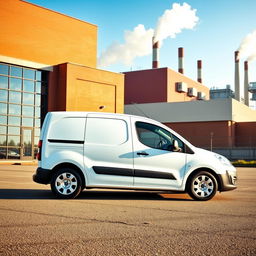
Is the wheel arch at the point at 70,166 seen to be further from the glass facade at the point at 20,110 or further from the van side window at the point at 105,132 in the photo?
the glass facade at the point at 20,110

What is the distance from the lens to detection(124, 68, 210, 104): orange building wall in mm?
56688

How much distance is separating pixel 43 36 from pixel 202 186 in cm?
2726

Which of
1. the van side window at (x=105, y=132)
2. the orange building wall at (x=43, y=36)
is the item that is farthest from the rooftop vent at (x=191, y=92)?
the van side window at (x=105, y=132)

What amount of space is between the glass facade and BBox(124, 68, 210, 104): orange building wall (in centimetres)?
2846

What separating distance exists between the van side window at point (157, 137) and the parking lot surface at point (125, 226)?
3.91 feet

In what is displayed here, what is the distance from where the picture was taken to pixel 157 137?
8.41 meters

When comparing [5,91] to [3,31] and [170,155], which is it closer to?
[3,31]

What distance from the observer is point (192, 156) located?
845 cm

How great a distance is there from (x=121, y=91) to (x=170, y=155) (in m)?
28.3

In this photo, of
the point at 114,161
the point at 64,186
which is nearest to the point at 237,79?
the point at 114,161

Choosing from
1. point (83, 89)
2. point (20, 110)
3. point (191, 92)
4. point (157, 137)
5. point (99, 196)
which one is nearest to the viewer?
point (157, 137)

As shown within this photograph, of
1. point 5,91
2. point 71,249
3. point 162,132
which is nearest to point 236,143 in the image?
point 5,91

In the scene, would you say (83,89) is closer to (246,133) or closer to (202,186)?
(202,186)

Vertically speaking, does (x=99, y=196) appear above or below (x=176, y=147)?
below
